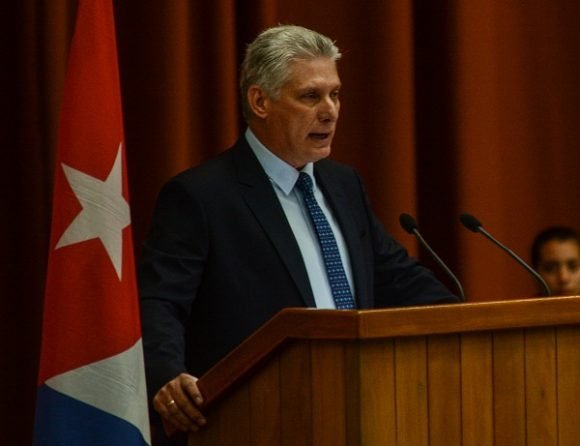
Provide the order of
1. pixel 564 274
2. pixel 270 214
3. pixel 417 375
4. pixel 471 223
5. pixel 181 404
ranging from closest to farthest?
1. pixel 417 375
2. pixel 181 404
3. pixel 471 223
4. pixel 270 214
5. pixel 564 274

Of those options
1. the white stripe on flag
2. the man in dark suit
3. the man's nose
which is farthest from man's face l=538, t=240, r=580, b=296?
the white stripe on flag

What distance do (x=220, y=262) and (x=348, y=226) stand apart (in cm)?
35

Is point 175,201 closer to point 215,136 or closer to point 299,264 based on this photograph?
point 299,264

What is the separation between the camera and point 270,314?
2.83m

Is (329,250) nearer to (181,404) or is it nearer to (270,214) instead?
(270,214)

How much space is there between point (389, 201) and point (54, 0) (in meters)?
1.22

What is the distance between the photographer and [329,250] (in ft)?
9.59

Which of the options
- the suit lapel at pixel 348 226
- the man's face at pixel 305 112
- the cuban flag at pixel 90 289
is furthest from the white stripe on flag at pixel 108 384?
the man's face at pixel 305 112

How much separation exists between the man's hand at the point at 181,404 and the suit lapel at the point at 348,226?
61cm

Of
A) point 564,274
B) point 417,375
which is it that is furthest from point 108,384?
point 564,274

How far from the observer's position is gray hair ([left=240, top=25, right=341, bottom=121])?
3.03 meters

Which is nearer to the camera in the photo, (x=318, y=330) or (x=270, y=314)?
(x=318, y=330)

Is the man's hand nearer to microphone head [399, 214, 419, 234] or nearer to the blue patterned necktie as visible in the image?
the blue patterned necktie

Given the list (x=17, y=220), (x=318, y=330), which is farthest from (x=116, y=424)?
(x=17, y=220)
